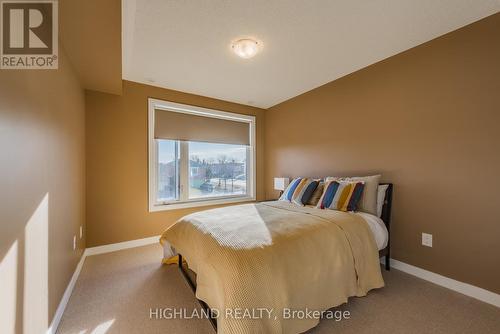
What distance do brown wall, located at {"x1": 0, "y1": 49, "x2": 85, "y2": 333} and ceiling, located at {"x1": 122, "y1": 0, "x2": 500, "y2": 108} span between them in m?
0.87

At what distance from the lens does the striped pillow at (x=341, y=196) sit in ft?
7.54

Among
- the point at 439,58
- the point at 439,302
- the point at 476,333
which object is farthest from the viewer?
the point at 439,58

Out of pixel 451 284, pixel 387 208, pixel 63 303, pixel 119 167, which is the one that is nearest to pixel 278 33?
pixel 387 208

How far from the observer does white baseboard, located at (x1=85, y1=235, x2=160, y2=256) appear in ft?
9.28

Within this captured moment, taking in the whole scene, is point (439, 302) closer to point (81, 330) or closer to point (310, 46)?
point (310, 46)

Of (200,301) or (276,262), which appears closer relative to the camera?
(276,262)

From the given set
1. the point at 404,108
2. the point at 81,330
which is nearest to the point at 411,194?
the point at 404,108

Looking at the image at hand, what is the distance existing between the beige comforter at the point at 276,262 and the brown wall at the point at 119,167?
1270 mm

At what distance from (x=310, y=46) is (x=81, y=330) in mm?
3182

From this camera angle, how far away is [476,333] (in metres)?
1.48

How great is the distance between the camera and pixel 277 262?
1359 millimetres

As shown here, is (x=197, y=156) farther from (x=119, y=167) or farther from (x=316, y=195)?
(x=316, y=195)

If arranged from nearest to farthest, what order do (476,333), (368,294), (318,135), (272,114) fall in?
(476,333) < (368,294) < (318,135) < (272,114)

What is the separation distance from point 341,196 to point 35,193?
259 centimetres
